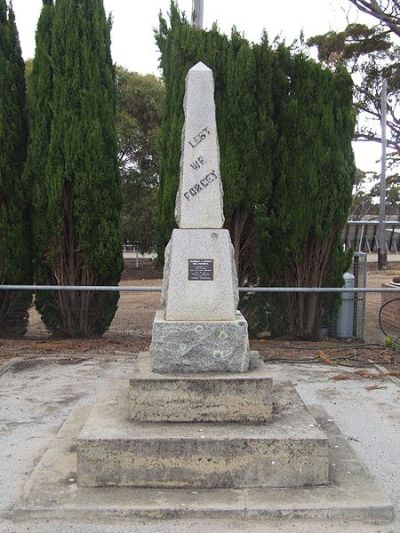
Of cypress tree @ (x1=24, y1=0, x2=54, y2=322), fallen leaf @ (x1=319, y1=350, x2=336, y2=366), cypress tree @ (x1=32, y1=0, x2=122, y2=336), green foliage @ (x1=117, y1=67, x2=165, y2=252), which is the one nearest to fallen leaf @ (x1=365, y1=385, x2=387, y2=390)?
fallen leaf @ (x1=319, y1=350, x2=336, y2=366)

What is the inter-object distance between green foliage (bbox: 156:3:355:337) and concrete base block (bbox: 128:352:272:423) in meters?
4.53

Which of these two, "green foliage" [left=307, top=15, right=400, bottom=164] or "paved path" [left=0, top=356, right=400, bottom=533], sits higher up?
"green foliage" [left=307, top=15, right=400, bottom=164]

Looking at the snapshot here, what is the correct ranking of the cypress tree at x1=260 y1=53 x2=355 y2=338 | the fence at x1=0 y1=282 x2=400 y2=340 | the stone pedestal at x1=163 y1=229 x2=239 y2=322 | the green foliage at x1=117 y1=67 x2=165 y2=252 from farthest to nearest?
1. the green foliage at x1=117 y1=67 x2=165 y2=252
2. the cypress tree at x1=260 y1=53 x2=355 y2=338
3. the fence at x1=0 y1=282 x2=400 y2=340
4. the stone pedestal at x1=163 y1=229 x2=239 y2=322

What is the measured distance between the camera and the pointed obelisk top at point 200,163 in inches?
172

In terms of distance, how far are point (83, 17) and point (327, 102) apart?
381 centimetres

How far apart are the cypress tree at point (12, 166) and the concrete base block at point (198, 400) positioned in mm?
5164

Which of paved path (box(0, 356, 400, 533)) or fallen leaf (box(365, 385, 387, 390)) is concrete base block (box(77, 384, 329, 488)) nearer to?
paved path (box(0, 356, 400, 533))

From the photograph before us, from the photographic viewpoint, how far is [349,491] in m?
3.59

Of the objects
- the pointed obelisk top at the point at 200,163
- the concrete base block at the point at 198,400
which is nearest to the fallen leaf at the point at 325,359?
the concrete base block at the point at 198,400

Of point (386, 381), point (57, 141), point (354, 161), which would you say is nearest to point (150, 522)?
point (386, 381)

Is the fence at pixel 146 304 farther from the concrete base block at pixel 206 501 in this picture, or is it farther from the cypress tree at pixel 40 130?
the concrete base block at pixel 206 501

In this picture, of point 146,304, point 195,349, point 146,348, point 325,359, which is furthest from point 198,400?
point 146,304

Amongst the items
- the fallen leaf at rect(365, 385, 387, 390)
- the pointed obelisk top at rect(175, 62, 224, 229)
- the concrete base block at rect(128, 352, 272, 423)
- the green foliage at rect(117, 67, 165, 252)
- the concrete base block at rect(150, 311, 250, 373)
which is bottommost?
the fallen leaf at rect(365, 385, 387, 390)

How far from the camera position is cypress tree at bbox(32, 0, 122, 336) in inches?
328
